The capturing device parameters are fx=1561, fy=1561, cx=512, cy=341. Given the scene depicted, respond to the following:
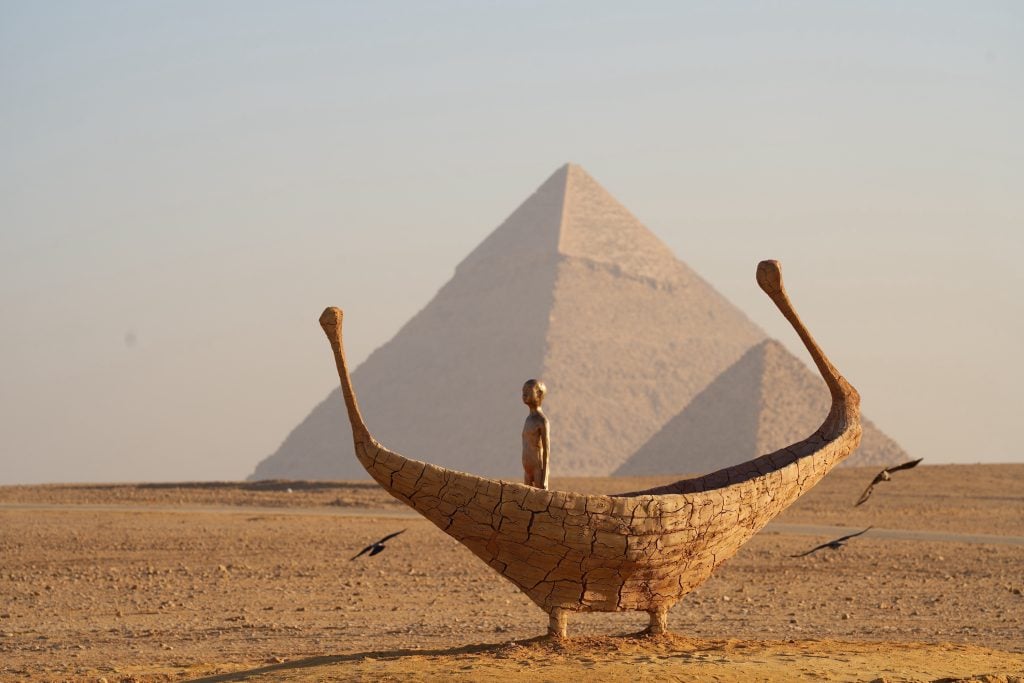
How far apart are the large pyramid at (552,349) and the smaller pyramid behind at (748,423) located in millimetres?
21585

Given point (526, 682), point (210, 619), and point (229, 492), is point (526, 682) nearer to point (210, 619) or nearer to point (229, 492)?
point (210, 619)

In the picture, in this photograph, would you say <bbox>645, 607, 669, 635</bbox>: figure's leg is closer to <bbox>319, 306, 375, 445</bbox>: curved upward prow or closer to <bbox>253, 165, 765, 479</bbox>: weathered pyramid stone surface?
<bbox>319, 306, 375, 445</bbox>: curved upward prow

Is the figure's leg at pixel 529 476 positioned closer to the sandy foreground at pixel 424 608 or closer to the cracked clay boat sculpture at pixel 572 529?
the cracked clay boat sculpture at pixel 572 529

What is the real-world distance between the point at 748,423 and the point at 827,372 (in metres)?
81.5

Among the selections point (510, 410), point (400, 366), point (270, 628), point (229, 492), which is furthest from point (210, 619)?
point (400, 366)

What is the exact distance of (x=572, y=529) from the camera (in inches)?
357

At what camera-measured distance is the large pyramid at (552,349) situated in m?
123

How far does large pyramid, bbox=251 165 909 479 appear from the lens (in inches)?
4835

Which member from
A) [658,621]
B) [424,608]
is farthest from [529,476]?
[424,608]

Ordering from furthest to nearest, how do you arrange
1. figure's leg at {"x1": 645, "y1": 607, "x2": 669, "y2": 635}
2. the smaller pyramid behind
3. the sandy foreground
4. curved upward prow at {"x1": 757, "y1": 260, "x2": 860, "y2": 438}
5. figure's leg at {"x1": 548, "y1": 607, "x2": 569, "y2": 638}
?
the smaller pyramid behind, curved upward prow at {"x1": 757, "y1": 260, "x2": 860, "y2": 438}, figure's leg at {"x1": 645, "y1": 607, "x2": 669, "y2": 635}, figure's leg at {"x1": 548, "y1": 607, "x2": 569, "y2": 638}, the sandy foreground

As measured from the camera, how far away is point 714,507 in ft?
31.3

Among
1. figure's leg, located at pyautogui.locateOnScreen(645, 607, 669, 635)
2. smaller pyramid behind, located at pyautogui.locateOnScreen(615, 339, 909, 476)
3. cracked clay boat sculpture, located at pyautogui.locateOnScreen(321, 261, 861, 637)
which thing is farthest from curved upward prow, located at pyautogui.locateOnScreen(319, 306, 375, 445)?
smaller pyramid behind, located at pyautogui.locateOnScreen(615, 339, 909, 476)

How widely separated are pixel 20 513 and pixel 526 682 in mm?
24207

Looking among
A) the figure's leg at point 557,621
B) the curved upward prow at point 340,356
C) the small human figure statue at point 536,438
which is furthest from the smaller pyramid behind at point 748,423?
the curved upward prow at point 340,356
